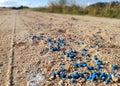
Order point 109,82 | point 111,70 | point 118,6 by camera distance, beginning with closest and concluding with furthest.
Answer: point 109,82 < point 111,70 < point 118,6

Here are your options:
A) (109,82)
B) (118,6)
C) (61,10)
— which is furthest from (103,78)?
(61,10)

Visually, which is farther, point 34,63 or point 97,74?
point 34,63

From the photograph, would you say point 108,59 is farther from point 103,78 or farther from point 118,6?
point 118,6

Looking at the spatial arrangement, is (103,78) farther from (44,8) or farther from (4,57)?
(44,8)

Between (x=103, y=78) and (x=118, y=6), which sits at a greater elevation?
(x=118, y=6)

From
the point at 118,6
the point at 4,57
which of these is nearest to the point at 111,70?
the point at 4,57

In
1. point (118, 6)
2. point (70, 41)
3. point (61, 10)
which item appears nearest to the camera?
point (70, 41)
